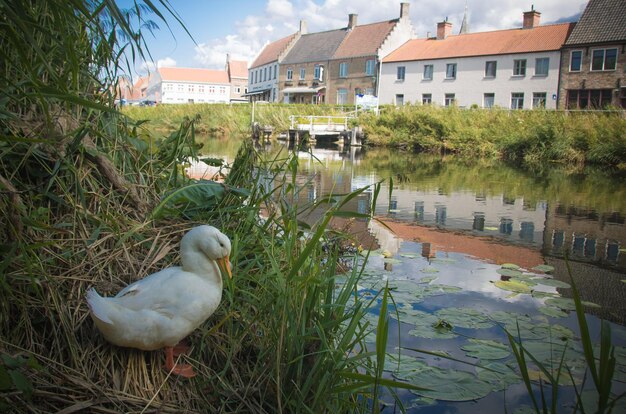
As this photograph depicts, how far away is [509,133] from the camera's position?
974 inches

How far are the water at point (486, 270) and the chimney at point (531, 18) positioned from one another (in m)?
34.0

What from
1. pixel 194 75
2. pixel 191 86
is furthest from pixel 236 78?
pixel 191 86

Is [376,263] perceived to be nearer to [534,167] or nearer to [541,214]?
[541,214]

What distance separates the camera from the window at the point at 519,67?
40031 millimetres

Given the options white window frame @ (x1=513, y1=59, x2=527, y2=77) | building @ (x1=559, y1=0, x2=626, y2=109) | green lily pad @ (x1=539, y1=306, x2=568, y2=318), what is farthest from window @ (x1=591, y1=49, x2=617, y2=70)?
green lily pad @ (x1=539, y1=306, x2=568, y2=318)

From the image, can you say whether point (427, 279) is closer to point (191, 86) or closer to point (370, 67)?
point (370, 67)

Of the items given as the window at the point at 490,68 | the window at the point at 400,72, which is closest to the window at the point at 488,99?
the window at the point at 490,68

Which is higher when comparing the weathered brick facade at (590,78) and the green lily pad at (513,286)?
the weathered brick facade at (590,78)

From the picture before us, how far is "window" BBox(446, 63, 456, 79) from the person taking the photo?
4381 cm

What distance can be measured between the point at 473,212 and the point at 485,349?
254 inches

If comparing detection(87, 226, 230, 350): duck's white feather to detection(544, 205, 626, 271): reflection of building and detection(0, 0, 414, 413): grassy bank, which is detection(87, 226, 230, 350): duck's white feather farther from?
detection(544, 205, 626, 271): reflection of building

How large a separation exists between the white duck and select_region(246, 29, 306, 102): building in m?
65.3

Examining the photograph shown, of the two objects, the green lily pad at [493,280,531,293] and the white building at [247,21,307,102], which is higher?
the white building at [247,21,307,102]

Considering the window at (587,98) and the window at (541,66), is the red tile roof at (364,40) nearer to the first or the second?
the window at (541,66)
